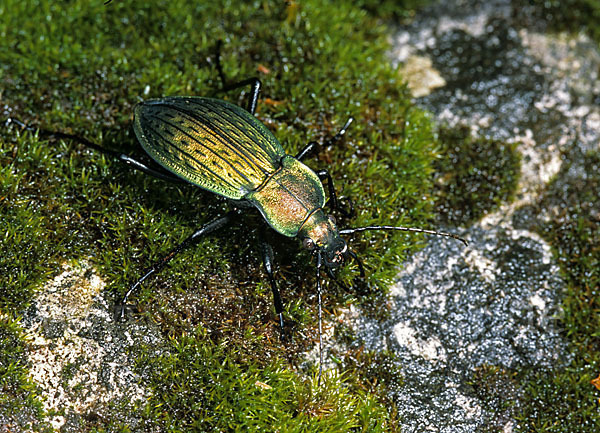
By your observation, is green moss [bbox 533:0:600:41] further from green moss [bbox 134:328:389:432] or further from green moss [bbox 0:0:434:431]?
green moss [bbox 134:328:389:432]

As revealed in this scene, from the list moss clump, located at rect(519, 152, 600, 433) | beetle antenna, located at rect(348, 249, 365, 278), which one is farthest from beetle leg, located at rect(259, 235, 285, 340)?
moss clump, located at rect(519, 152, 600, 433)

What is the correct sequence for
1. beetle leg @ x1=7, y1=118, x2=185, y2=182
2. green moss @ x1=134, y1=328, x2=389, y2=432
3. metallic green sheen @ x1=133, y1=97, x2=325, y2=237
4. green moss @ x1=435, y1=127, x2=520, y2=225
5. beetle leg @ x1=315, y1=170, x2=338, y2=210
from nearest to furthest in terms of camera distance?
green moss @ x1=134, y1=328, x2=389, y2=432
metallic green sheen @ x1=133, y1=97, x2=325, y2=237
beetle leg @ x1=7, y1=118, x2=185, y2=182
beetle leg @ x1=315, y1=170, x2=338, y2=210
green moss @ x1=435, y1=127, x2=520, y2=225

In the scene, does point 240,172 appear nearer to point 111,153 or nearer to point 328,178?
point 328,178

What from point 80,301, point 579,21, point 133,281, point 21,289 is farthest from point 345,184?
point 579,21

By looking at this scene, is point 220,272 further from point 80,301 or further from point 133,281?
point 80,301

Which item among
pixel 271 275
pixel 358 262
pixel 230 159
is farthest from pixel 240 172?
pixel 358 262

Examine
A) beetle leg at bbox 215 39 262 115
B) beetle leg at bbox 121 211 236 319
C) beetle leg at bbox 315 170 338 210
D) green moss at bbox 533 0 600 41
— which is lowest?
beetle leg at bbox 121 211 236 319
